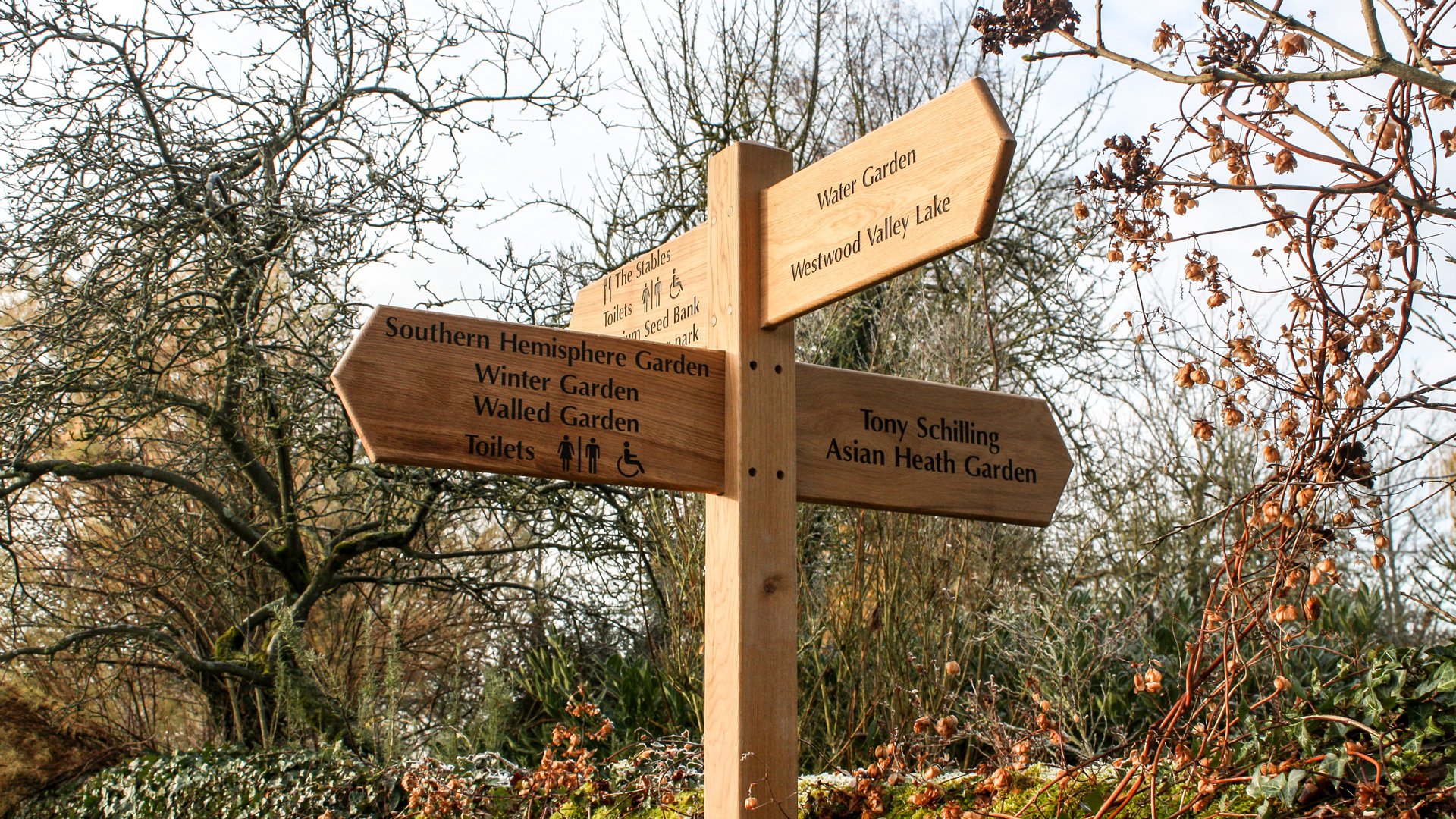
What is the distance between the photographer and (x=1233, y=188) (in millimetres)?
2064

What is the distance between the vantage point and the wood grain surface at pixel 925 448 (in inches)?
90.1

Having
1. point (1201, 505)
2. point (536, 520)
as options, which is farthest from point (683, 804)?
point (1201, 505)

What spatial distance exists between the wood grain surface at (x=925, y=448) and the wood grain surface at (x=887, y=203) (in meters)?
0.21

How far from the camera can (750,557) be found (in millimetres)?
2141

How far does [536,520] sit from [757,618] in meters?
4.44

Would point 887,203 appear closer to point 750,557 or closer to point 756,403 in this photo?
Answer: point 756,403

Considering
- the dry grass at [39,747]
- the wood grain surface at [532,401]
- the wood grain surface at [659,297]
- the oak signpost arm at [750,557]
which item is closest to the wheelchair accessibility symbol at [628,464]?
the wood grain surface at [532,401]

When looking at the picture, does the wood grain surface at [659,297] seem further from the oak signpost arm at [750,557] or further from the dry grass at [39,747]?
the dry grass at [39,747]

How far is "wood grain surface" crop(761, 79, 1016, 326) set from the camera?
1.79 meters

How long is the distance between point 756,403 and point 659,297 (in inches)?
19.6

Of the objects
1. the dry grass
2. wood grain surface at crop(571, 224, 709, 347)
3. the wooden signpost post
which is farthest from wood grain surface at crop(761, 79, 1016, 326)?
the dry grass

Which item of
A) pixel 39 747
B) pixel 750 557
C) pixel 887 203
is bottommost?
pixel 39 747

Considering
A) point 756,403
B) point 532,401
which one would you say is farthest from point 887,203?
point 532,401

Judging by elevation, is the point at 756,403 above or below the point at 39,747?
above
